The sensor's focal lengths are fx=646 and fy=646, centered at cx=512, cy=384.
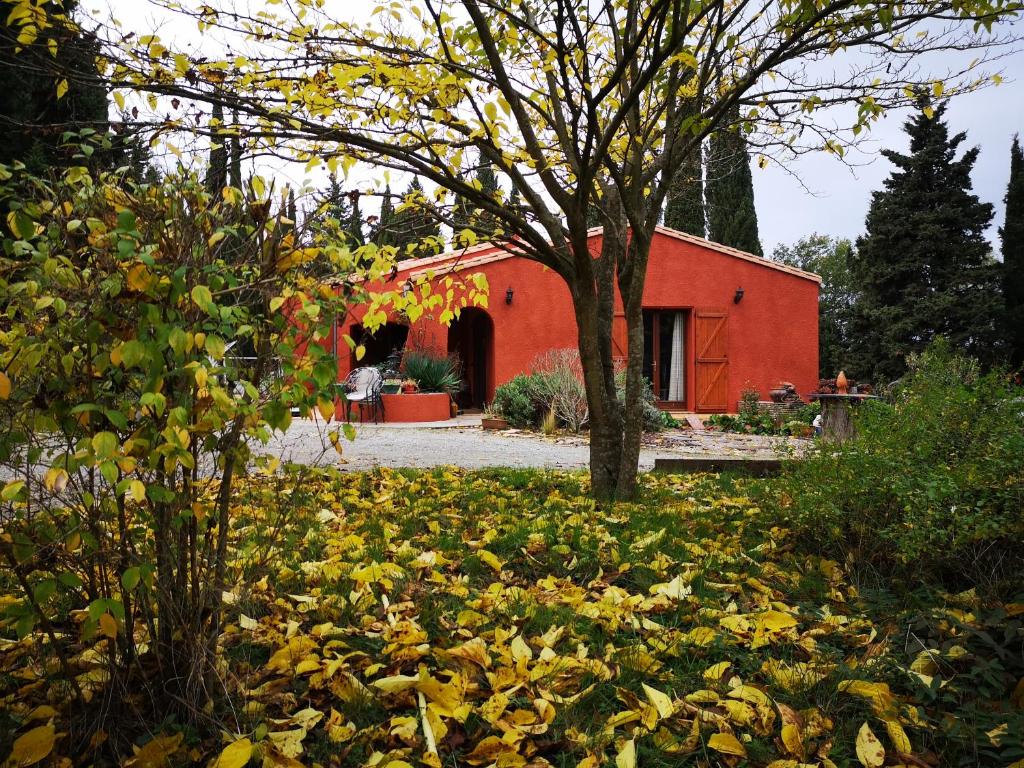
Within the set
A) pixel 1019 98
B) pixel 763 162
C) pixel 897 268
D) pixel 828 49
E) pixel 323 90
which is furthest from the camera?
pixel 897 268

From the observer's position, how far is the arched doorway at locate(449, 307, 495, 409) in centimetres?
1698

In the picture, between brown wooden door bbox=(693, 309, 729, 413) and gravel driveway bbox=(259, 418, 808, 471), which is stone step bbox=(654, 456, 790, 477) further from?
brown wooden door bbox=(693, 309, 729, 413)

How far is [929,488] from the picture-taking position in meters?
2.52

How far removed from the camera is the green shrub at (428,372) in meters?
13.0

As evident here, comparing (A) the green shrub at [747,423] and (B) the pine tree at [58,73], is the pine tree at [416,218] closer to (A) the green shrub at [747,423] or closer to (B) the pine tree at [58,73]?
(B) the pine tree at [58,73]

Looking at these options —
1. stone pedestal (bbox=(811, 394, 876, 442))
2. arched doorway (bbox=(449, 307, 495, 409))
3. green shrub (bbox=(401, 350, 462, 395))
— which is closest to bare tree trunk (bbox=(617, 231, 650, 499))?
stone pedestal (bbox=(811, 394, 876, 442))

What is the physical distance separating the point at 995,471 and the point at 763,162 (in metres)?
3.57

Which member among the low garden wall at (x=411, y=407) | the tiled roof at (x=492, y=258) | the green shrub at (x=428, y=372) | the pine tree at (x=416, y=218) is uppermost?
the tiled roof at (x=492, y=258)

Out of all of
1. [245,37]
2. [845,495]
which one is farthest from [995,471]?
[245,37]

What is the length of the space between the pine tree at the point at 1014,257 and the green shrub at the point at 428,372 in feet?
61.7

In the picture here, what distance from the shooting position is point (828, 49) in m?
4.07

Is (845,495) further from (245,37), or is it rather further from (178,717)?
(245,37)

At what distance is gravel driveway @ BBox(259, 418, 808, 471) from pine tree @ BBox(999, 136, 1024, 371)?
1650 cm

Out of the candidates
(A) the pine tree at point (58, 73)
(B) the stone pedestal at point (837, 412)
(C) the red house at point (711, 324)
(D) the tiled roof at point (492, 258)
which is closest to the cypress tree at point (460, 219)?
(A) the pine tree at point (58, 73)
